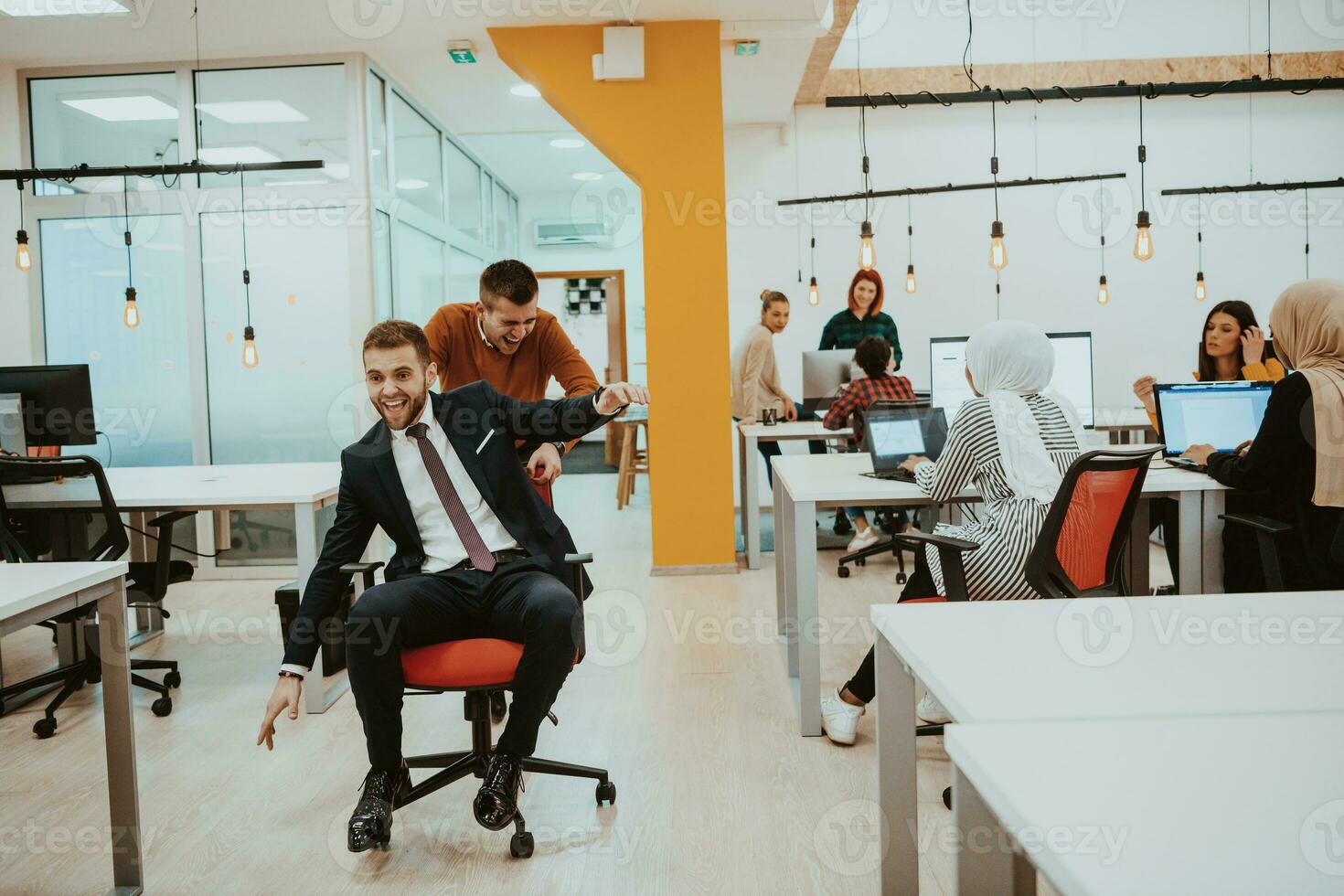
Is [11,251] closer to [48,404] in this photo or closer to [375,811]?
[48,404]

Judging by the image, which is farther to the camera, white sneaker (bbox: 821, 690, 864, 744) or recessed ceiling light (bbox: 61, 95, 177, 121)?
recessed ceiling light (bbox: 61, 95, 177, 121)

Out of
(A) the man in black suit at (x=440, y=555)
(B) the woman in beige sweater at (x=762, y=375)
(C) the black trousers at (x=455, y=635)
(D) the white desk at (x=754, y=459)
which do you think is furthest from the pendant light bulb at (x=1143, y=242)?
(C) the black trousers at (x=455, y=635)

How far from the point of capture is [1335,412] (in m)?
2.41

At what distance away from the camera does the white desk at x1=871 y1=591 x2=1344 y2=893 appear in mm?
1106

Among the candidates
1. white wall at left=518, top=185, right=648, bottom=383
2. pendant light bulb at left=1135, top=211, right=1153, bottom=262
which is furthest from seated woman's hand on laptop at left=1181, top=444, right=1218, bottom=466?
white wall at left=518, top=185, right=648, bottom=383

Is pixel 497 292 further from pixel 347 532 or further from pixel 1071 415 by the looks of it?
pixel 1071 415

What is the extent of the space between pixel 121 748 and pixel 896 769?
1.77m

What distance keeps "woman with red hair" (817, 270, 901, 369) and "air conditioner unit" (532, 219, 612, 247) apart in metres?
4.93

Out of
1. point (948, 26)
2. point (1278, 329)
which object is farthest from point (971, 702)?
point (948, 26)

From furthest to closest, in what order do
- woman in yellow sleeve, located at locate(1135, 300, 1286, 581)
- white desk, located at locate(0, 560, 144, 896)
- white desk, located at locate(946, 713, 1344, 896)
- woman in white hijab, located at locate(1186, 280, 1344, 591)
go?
woman in yellow sleeve, located at locate(1135, 300, 1286, 581) < woman in white hijab, located at locate(1186, 280, 1344, 591) < white desk, located at locate(0, 560, 144, 896) < white desk, located at locate(946, 713, 1344, 896)

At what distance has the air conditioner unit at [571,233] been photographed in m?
10.7

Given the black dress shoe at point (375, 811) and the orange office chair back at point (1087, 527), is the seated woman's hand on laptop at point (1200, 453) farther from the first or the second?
the black dress shoe at point (375, 811)

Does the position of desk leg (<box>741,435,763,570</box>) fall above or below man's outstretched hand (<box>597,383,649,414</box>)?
below

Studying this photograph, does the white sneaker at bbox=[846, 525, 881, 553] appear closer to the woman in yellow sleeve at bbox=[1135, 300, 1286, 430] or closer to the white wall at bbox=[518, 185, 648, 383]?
the woman in yellow sleeve at bbox=[1135, 300, 1286, 430]
